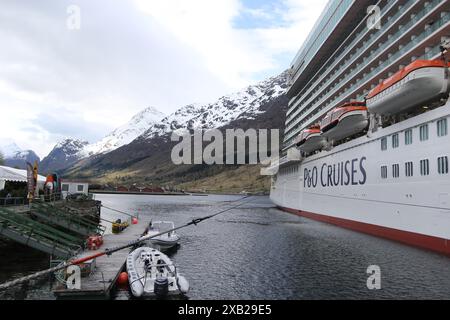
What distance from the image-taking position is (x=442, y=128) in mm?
28766

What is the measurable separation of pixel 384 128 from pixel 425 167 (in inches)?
332

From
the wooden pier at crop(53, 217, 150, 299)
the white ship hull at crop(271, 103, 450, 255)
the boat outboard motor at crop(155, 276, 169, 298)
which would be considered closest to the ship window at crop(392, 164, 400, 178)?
the white ship hull at crop(271, 103, 450, 255)

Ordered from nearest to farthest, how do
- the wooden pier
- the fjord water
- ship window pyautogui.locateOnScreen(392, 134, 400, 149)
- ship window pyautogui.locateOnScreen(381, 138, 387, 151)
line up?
1. the wooden pier
2. the fjord water
3. ship window pyautogui.locateOnScreen(392, 134, 400, 149)
4. ship window pyautogui.locateOnScreen(381, 138, 387, 151)

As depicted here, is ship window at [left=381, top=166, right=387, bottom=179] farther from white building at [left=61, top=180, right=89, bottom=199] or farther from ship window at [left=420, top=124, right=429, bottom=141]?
white building at [left=61, top=180, right=89, bottom=199]

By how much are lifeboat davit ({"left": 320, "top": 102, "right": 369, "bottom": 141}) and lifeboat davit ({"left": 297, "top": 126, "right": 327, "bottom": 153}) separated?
23.9ft

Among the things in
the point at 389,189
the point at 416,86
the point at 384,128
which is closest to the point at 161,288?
the point at 389,189

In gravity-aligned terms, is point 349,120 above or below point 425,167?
above

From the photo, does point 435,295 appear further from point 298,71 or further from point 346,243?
point 298,71

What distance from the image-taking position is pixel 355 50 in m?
54.5

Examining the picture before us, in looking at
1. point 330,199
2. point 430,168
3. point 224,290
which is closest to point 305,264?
point 224,290

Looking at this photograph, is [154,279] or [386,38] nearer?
[154,279]

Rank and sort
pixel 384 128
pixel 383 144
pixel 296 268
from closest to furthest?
pixel 296 268 < pixel 384 128 < pixel 383 144

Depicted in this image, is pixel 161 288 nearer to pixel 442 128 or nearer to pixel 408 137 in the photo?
pixel 442 128

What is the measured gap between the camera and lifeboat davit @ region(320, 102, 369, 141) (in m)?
42.7
